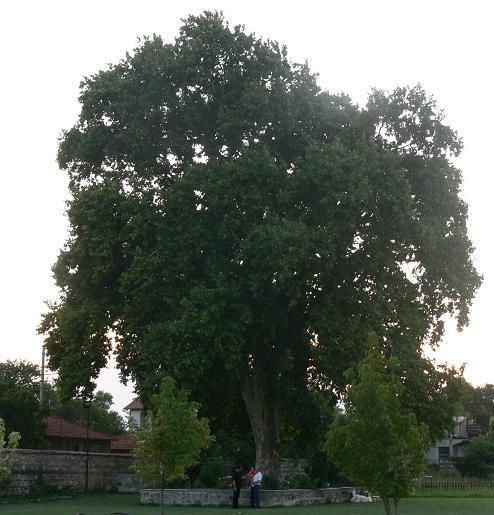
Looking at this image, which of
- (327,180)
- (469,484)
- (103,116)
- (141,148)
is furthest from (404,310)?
(469,484)

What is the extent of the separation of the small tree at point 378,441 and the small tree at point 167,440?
6.32 m

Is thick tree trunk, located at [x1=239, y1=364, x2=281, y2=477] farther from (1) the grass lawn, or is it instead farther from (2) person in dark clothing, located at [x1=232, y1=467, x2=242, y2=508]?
(1) the grass lawn

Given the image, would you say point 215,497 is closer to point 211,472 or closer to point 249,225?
point 211,472

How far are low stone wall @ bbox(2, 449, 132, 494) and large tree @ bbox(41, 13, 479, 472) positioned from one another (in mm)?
3959

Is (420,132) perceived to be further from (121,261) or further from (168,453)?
(168,453)

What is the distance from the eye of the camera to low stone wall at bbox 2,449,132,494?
36.7m

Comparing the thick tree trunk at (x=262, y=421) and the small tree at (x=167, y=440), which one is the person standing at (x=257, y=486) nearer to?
the thick tree trunk at (x=262, y=421)

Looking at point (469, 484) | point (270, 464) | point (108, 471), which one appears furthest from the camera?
point (469, 484)

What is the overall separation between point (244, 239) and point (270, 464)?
391 inches

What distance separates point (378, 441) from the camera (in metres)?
18.9

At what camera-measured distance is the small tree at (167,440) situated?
81.0 ft

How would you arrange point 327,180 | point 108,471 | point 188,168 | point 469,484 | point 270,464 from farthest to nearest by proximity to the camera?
point 469,484, point 108,471, point 270,464, point 188,168, point 327,180

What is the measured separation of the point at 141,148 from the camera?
3444cm

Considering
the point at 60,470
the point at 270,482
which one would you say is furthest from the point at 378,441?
the point at 60,470
